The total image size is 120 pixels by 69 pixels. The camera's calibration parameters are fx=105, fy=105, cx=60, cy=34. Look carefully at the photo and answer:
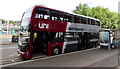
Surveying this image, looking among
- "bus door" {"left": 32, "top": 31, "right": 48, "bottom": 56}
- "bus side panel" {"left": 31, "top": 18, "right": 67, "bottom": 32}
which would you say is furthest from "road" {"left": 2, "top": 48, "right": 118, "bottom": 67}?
"bus side panel" {"left": 31, "top": 18, "right": 67, "bottom": 32}

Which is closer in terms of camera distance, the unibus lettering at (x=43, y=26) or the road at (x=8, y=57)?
the road at (x=8, y=57)

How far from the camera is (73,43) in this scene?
11.2 meters

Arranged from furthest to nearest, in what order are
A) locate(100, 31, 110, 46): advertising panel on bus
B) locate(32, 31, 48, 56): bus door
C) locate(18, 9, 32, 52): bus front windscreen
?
1. locate(100, 31, 110, 46): advertising panel on bus
2. locate(32, 31, 48, 56): bus door
3. locate(18, 9, 32, 52): bus front windscreen

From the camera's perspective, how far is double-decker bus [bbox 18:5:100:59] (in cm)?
777

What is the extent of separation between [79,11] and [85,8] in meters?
1.75

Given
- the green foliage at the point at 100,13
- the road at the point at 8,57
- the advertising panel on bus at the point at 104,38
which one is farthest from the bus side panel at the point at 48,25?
the green foliage at the point at 100,13

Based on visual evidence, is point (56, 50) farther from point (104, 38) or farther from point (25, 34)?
point (104, 38)

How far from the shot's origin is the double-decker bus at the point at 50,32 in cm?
777

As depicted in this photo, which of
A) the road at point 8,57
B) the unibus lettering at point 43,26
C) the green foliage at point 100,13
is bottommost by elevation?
the road at point 8,57

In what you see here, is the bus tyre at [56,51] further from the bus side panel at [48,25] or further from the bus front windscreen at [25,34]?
the bus front windscreen at [25,34]

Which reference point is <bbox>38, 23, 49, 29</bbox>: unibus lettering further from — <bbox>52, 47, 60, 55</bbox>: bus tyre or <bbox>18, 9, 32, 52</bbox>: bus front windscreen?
<bbox>52, 47, 60, 55</bbox>: bus tyre

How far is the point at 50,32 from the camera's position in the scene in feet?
29.7

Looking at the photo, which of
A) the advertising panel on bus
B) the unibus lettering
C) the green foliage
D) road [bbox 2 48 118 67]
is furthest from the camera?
the green foliage

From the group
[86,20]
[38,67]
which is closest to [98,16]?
[86,20]
